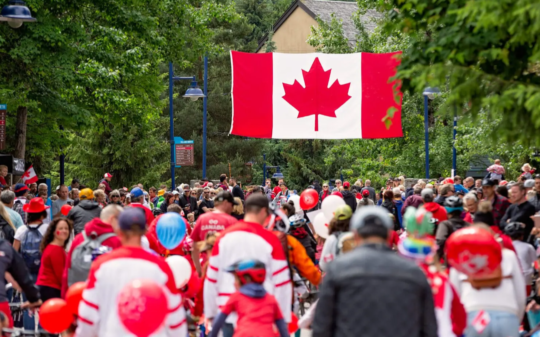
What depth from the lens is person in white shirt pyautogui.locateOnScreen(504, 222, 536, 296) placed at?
9.59 m

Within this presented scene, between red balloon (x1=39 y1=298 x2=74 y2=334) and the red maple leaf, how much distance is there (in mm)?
12400

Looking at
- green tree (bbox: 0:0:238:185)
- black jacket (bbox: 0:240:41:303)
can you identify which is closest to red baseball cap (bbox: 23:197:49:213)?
black jacket (bbox: 0:240:41:303)

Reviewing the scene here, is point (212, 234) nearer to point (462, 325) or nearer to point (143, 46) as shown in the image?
point (462, 325)

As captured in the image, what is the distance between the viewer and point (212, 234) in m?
8.82

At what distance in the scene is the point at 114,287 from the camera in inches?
232

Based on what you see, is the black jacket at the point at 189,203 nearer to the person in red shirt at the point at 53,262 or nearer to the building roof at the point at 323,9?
the person in red shirt at the point at 53,262

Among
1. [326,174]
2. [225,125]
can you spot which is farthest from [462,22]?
[225,125]

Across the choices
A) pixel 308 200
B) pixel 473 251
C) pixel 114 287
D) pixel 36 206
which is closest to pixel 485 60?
pixel 473 251

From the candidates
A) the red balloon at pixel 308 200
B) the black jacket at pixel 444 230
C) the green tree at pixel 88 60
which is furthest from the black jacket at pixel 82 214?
the green tree at pixel 88 60

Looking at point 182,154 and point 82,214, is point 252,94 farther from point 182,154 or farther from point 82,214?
point 182,154

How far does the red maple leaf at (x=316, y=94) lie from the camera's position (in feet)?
60.8

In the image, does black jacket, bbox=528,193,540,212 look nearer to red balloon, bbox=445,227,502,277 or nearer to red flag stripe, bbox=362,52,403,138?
red flag stripe, bbox=362,52,403,138

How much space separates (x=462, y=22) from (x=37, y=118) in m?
20.6

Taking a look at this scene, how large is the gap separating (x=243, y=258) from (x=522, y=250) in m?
4.09
